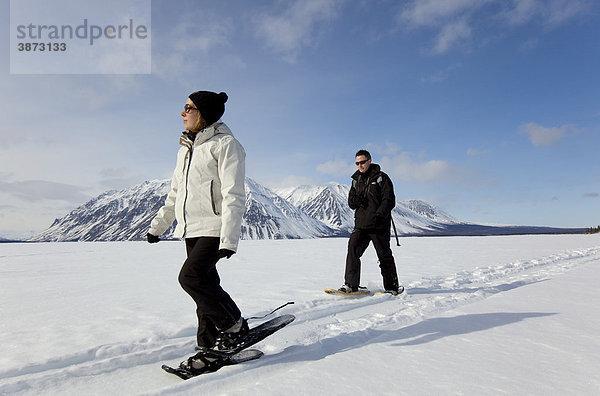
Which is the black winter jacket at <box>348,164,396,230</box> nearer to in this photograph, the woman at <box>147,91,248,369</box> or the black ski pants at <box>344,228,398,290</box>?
the black ski pants at <box>344,228,398,290</box>

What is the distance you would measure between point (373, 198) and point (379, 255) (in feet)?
3.07

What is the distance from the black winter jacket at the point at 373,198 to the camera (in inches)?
219

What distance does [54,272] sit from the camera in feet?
27.3

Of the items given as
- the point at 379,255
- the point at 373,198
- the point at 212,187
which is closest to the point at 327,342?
the point at 212,187

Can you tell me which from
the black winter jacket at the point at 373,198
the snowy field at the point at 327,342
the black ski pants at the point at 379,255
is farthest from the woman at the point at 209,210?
the black winter jacket at the point at 373,198

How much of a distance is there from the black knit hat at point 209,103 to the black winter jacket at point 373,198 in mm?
3107

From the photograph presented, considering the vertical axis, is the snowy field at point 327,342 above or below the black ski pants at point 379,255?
below

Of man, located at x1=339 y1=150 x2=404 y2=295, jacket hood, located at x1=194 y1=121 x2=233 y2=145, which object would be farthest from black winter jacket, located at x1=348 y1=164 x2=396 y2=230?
jacket hood, located at x1=194 y1=121 x2=233 y2=145

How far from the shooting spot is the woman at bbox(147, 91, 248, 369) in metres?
2.70

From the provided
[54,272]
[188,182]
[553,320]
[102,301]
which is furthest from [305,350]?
[54,272]

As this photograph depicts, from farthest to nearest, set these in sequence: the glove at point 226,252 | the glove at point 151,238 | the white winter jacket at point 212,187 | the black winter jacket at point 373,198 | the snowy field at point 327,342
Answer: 1. the black winter jacket at point 373,198
2. the glove at point 151,238
3. the white winter jacket at point 212,187
4. the glove at point 226,252
5. the snowy field at point 327,342

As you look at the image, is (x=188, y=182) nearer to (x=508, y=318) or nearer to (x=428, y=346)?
(x=428, y=346)

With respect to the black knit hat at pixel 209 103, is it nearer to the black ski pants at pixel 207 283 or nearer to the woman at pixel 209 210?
the woman at pixel 209 210

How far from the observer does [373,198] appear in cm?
567
